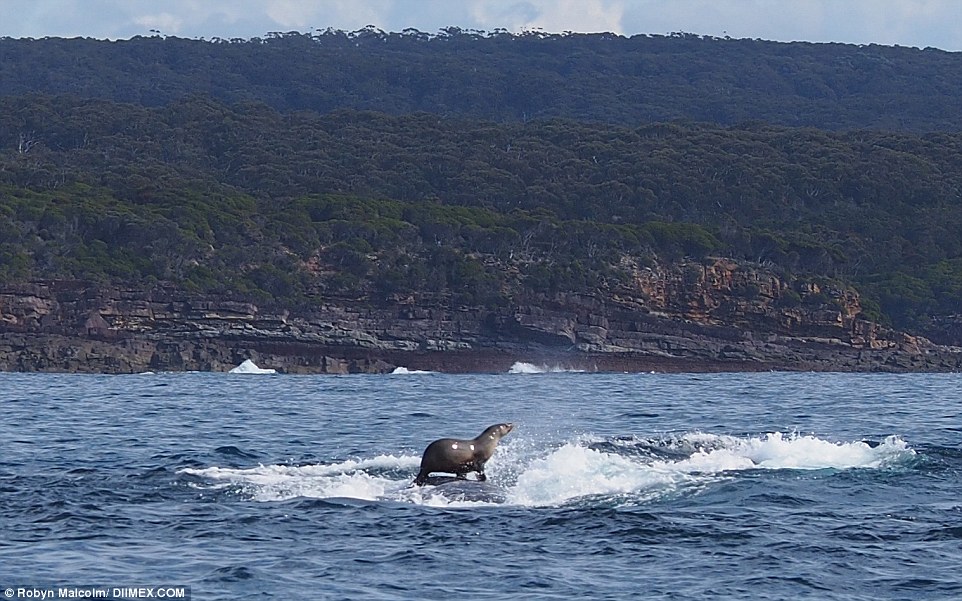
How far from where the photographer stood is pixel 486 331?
87.0 m

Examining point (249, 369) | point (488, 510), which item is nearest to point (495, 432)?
point (488, 510)

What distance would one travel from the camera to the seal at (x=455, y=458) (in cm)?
2191

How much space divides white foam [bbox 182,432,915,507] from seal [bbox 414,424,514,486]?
272 millimetres

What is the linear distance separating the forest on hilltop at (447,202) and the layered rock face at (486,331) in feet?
6.56

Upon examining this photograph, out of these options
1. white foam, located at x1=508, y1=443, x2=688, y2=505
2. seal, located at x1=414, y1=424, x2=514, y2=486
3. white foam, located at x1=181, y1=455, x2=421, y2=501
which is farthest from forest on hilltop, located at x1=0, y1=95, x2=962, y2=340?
seal, located at x1=414, y1=424, x2=514, y2=486

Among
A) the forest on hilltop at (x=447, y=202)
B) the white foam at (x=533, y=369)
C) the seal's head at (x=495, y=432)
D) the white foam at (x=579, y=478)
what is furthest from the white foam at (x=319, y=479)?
the forest on hilltop at (x=447, y=202)

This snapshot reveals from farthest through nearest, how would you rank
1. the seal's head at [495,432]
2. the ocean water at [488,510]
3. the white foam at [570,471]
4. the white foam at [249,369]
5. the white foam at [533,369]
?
the white foam at [533,369]
the white foam at [249,369]
the seal's head at [495,432]
the white foam at [570,471]
the ocean water at [488,510]

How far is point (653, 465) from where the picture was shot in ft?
79.9

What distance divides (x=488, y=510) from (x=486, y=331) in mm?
67194

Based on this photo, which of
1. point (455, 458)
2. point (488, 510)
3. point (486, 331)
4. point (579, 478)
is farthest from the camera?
point (486, 331)

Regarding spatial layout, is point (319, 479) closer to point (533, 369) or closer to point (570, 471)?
point (570, 471)

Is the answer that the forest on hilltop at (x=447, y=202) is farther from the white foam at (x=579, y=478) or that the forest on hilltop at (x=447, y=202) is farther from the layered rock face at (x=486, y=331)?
the white foam at (x=579, y=478)

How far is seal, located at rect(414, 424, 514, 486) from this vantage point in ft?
71.9

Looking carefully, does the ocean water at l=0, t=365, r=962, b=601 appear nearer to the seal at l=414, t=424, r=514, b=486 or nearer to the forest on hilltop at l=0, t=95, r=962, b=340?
the seal at l=414, t=424, r=514, b=486
